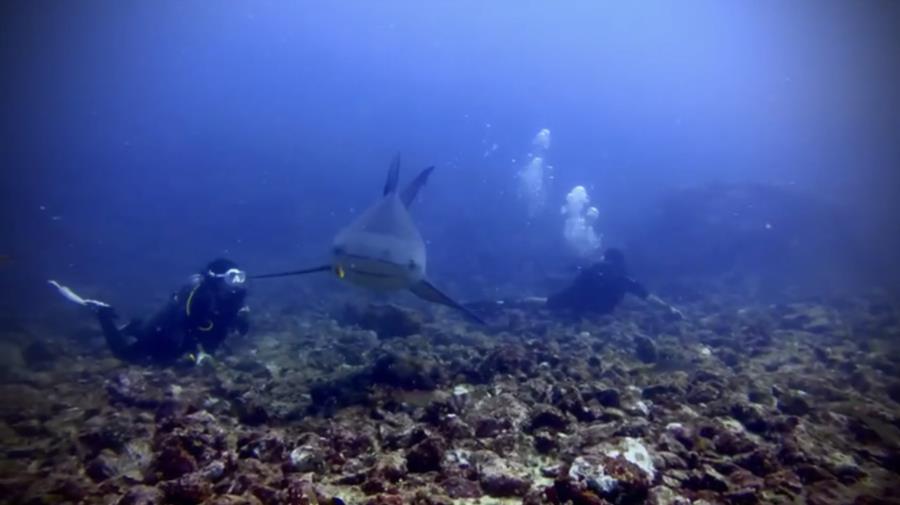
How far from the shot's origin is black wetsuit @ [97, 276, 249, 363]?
949 cm

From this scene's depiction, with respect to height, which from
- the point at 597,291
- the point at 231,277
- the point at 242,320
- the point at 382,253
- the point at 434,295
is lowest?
the point at 434,295

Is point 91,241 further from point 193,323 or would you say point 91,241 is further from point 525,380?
point 525,380

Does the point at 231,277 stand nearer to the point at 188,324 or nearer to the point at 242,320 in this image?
the point at 188,324

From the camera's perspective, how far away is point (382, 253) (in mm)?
6207

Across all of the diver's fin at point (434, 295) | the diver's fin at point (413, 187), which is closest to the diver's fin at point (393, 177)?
the diver's fin at point (413, 187)

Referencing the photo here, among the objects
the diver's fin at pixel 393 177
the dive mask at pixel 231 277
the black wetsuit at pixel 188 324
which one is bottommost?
the black wetsuit at pixel 188 324

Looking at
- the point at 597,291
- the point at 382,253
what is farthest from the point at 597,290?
the point at 382,253

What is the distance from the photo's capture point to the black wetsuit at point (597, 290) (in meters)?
16.3

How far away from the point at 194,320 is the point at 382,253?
18.2 feet

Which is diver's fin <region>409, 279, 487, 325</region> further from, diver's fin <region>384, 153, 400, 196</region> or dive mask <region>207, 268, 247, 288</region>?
dive mask <region>207, 268, 247, 288</region>

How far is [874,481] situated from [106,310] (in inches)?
503

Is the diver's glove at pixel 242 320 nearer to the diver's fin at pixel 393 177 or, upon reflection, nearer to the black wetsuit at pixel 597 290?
the diver's fin at pixel 393 177

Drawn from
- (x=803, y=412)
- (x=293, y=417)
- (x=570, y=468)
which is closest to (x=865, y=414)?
(x=803, y=412)

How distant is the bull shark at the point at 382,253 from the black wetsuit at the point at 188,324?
3.72 meters
